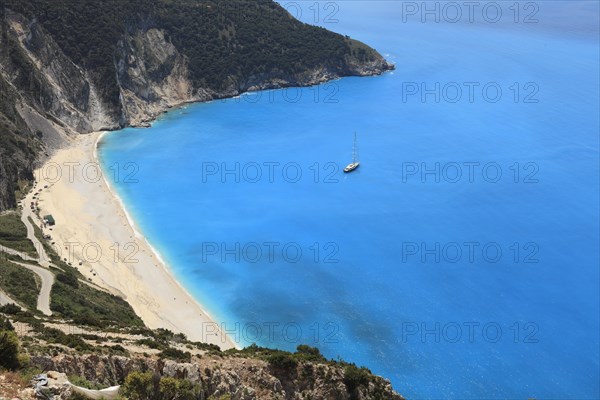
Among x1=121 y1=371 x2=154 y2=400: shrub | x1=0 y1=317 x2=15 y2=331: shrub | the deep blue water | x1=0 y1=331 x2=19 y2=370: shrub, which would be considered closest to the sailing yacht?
the deep blue water

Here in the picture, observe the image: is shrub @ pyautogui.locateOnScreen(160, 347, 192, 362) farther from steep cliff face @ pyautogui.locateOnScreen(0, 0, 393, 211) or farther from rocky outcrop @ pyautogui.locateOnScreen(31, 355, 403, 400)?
steep cliff face @ pyautogui.locateOnScreen(0, 0, 393, 211)

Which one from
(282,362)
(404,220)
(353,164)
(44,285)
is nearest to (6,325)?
(282,362)

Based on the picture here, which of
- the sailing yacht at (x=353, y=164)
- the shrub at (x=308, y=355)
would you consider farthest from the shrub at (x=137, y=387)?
the sailing yacht at (x=353, y=164)

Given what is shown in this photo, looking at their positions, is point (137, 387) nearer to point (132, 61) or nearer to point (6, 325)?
point (6, 325)

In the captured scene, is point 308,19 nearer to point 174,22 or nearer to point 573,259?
point 174,22

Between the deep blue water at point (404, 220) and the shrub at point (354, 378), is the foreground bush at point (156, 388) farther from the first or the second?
the deep blue water at point (404, 220)
